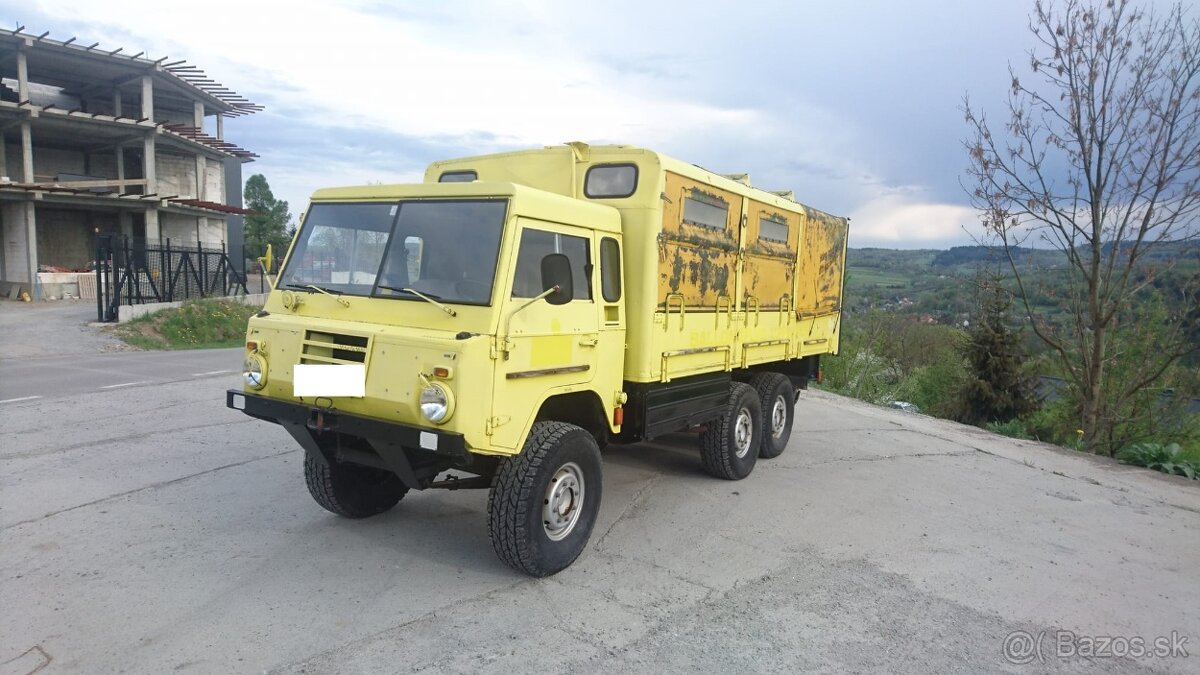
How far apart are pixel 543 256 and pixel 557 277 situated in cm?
21

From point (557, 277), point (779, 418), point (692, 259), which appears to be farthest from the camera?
point (779, 418)

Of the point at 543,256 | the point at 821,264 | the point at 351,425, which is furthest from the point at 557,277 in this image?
the point at 821,264

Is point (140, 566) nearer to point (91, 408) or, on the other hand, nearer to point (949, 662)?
point (949, 662)

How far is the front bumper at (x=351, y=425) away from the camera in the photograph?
157 inches

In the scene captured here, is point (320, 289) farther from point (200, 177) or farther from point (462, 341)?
point (200, 177)

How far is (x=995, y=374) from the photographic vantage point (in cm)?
1873

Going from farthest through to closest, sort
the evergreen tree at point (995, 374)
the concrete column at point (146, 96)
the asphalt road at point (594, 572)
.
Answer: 1. the concrete column at point (146, 96)
2. the evergreen tree at point (995, 374)
3. the asphalt road at point (594, 572)

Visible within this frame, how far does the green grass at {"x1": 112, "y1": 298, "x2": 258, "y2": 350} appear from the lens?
16391mm

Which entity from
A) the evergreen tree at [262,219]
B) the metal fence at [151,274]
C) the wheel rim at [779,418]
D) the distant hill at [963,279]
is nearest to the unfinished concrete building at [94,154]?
the metal fence at [151,274]

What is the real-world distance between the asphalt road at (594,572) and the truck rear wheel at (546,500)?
0.22 metres

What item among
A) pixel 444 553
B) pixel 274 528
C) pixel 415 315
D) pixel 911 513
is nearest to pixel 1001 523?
pixel 911 513

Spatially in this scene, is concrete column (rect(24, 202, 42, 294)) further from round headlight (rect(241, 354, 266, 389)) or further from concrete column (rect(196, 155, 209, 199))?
round headlight (rect(241, 354, 266, 389))

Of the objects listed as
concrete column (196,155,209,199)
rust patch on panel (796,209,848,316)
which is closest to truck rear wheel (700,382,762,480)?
rust patch on panel (796,209,848,316)

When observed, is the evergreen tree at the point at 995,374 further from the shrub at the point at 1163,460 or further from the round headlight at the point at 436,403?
the round headlight at the point at 436,403
